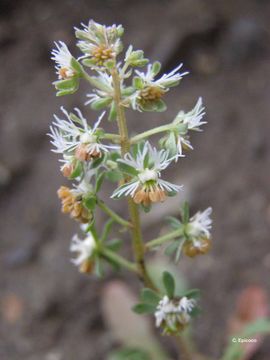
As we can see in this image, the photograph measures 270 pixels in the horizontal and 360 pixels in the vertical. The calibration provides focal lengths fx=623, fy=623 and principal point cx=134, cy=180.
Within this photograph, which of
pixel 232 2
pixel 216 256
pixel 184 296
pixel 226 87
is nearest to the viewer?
pixel 184 296

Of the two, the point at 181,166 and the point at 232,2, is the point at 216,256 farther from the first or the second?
the point at 232,2

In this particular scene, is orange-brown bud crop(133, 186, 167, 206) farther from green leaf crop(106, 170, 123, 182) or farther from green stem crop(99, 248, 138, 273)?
green stem crop(99, 248, 138, 273)

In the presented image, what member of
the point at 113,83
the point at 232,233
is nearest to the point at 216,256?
the point at 232,233

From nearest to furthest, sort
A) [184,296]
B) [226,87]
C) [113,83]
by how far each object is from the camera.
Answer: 1. [113,83]
2. [184,296]
3. [226,87]

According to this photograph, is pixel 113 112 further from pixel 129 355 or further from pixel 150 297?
pixel 129 355

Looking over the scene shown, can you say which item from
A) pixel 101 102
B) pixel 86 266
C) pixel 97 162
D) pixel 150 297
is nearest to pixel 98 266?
pixel 86 266

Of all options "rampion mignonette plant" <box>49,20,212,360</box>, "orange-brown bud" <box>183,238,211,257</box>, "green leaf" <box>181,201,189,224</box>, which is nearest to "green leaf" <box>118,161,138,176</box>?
"rampion mignonette plant" <box>49,20,212,360</box>

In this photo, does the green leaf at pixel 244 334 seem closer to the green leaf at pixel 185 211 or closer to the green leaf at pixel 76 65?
the green leaf at pixel 185 211
